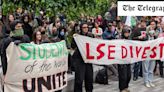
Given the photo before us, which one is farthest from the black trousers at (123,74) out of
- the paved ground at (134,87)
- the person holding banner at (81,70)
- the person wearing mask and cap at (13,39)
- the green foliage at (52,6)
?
the green foliage at (52,6)

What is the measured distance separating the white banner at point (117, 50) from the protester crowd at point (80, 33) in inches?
5.5

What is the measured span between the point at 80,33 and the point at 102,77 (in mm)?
2414

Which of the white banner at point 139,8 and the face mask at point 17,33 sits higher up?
the white banner at point 139,8

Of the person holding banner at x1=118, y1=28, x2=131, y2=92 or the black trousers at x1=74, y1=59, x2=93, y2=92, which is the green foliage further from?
the black trousers at x1=74, y1=59, x2=93, y2=92

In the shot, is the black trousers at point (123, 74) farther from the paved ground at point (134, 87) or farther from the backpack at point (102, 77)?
the backpack at point (102, 77)

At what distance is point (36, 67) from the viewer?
787 centimetres

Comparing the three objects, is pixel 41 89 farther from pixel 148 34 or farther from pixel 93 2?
pixel 93 2

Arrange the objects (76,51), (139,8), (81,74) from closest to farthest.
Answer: (81,74), (76,51), (139,8)

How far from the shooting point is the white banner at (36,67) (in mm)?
7469

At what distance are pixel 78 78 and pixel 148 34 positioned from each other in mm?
3138

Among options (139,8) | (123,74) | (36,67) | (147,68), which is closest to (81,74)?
(36,67)

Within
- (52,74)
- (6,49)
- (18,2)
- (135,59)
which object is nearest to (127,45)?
(135,59)

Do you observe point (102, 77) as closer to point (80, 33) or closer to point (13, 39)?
point (80, 33)

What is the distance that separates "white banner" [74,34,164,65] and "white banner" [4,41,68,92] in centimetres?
61
